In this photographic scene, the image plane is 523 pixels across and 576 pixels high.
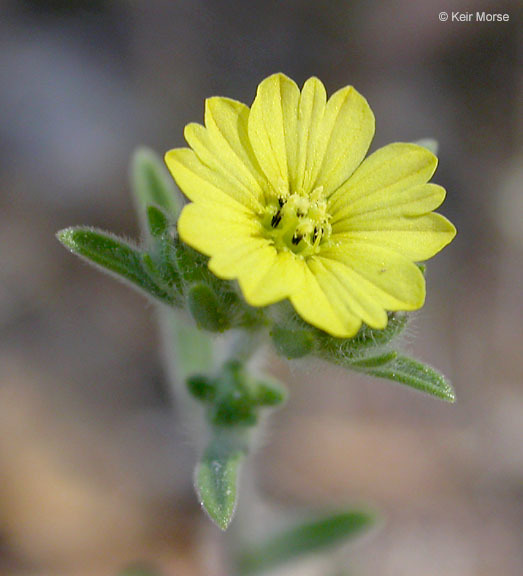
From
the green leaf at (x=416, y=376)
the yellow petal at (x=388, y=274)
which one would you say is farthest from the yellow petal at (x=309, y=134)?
the green leaf at (x=416, y=376)

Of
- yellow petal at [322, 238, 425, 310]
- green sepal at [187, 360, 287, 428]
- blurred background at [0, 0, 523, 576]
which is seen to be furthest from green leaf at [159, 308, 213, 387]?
yellow petal at [322, 238, 425, 310]

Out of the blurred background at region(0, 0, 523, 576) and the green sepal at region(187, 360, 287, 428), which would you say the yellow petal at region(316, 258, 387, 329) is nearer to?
the green sepal at region(187, 360, 287, 428)

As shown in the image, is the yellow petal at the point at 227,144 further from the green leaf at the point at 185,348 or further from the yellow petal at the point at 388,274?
the green leaf at the point at 185,348

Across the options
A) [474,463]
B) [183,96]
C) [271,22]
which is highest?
[271,22]

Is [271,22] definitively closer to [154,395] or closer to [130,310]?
[130,310]

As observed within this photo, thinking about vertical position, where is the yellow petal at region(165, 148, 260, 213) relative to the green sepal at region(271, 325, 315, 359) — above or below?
above

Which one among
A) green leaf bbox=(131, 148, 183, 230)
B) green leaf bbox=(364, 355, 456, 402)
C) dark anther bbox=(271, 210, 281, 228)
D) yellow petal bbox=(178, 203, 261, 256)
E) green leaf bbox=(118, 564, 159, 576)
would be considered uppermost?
green leaf bbox=(131, 148, 183, 230)

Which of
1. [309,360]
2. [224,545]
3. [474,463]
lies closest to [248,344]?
[309,360]
